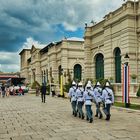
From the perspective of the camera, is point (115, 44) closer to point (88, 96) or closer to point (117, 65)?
point (117, 65)

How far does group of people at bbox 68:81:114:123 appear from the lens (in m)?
14.0

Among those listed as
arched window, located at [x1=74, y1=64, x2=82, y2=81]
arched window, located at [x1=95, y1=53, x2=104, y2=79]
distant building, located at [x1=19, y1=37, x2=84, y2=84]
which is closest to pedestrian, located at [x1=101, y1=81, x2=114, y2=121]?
arched window, located at [x1=95, y1=53, x2=104, y2=79]

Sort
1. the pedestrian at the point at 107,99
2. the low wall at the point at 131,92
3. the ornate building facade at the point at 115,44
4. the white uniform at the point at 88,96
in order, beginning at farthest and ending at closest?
the ornate building facade at the point at 115,44 < the low wall at the point at 131,92 < the pedestrian at the point at 107,99 < the white uniform at the point at 88,96

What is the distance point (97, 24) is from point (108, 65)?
5.75m

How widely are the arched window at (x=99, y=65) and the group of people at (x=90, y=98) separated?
15471mm

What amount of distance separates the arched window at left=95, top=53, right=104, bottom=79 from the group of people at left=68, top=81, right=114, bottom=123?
15.5 meters

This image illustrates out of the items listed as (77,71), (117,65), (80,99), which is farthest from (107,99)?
(77,71)

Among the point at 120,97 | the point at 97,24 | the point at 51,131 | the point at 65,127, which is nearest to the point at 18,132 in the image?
the point at 51,131

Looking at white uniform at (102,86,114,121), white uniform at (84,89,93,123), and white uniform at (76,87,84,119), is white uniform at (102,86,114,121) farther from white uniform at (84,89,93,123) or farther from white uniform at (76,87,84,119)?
white uniform at (76,87,84,119)

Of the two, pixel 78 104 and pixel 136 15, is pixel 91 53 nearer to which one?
pixel 136 15

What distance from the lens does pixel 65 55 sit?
155ft

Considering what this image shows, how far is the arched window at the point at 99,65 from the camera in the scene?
31444 mm

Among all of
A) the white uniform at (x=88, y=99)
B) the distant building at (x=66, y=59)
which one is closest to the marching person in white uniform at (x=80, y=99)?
the white uniform at (x=88, y=99)

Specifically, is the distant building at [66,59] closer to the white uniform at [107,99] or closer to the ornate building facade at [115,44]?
the ornate building facade at [115,44]
